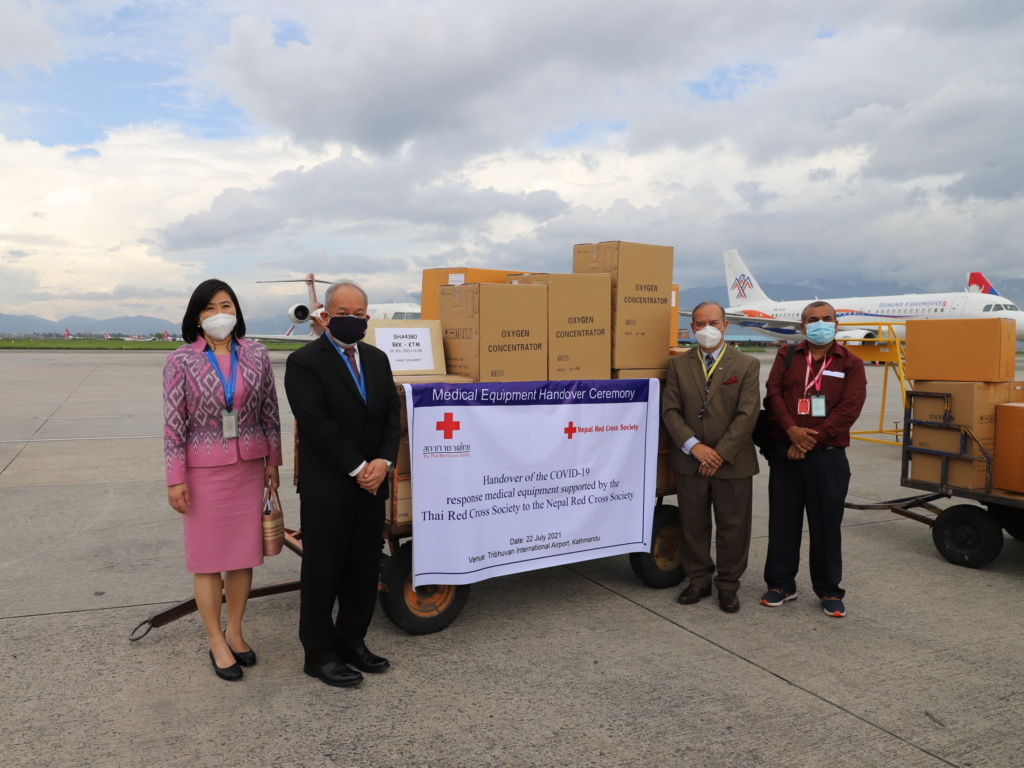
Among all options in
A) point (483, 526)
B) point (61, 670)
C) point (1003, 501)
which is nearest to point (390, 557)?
point (483, 526)

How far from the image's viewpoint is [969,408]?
495cm

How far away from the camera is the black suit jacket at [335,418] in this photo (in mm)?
3166

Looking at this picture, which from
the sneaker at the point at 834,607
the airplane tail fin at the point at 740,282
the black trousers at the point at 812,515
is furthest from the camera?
the airplane tail fin at the point at 740,282

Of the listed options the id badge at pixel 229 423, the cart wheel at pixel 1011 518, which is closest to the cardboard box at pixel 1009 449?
the cart wheel at pixel 1011 518

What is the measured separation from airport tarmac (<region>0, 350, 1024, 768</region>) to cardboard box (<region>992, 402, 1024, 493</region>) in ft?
2.14

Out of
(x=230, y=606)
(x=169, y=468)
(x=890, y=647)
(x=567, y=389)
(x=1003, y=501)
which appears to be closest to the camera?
(x=169, y=468)

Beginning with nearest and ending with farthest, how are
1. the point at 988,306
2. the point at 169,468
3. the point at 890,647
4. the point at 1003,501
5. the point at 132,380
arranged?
1. the point at 169,468
2. the point at 890,647
3. the point at 1003,501
4. the point at 132,380
5. the point at 988,306

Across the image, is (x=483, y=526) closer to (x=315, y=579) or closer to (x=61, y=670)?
(x=315, y=579)

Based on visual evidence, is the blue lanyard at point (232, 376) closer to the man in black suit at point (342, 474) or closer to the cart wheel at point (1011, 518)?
the man in black suit at point (342, 474)

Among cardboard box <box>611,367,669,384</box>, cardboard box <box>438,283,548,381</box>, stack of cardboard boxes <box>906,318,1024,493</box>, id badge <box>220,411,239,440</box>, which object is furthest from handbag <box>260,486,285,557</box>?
stack of cardboard boxes <box>906,318,1024,493</box>

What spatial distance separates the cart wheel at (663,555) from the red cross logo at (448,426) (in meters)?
1.53

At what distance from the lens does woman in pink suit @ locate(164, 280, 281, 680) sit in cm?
322

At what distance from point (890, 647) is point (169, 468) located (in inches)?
144

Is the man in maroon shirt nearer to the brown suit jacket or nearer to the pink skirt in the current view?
the brown suit jacket
